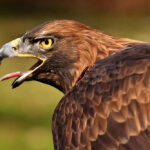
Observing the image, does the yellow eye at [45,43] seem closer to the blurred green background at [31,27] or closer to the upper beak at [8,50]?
the upper beak at [8,50]

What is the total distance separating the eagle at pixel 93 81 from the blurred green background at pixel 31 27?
291 cm

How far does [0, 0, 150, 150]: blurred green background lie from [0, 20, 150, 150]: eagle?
2915mm

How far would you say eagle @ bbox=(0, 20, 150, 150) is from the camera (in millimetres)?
3361

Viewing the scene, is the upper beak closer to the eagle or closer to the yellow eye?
the eagle

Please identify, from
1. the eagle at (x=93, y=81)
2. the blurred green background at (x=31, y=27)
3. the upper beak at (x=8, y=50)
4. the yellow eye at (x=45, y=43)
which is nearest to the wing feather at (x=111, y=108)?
the eagle at (x=93, y=81)

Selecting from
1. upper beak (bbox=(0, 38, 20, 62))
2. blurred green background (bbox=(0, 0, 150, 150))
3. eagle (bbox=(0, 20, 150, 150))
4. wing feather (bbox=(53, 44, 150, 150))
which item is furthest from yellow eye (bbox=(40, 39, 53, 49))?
blurred green background (bbox=(0, 0, 150, 150))

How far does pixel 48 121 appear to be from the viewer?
804 centimetres

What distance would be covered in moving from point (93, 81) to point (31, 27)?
12.1m

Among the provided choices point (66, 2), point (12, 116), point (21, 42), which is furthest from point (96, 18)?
point (21, 42)

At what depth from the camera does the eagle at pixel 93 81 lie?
3361 millimetres

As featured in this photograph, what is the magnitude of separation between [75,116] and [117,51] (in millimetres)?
636

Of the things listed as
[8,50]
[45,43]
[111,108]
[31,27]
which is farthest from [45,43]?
[31,27]

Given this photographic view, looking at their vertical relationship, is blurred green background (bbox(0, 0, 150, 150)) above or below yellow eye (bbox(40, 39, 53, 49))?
below

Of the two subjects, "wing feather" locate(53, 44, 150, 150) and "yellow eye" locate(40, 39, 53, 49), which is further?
"yellow eye" locate(40, 39, 53, 49)
